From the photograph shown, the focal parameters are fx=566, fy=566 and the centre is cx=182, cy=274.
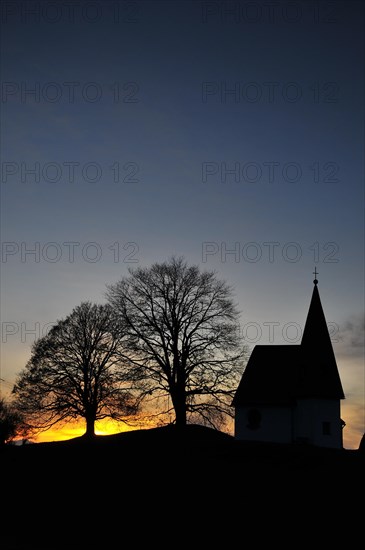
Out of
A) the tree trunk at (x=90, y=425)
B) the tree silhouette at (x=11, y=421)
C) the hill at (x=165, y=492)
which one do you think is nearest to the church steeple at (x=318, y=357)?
the hill at (x=165, y=492)

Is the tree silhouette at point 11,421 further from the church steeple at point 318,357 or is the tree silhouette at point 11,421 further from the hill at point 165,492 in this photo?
the church steeple at point 318,357

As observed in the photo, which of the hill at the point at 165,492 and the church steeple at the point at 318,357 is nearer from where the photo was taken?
the hill at the point at 165,492

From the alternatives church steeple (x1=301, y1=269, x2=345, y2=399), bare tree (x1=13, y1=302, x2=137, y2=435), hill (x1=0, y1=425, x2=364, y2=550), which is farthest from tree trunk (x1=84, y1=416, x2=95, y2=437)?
church steeple (x1=301, y1=269, x2=345, y2=399)

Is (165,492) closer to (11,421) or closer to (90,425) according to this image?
(90,425)

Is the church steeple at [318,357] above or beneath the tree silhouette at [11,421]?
above

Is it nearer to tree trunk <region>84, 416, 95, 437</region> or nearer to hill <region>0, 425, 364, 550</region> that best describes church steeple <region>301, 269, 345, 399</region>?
hill <region>0, 425, 364, 550</region>

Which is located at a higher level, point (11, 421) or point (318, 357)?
point (318, 357)

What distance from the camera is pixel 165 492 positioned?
2505 cm

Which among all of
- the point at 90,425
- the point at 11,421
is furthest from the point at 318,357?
the point at 11,421

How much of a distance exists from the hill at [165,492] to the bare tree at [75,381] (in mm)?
13206

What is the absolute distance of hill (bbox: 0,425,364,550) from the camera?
67.7 feet

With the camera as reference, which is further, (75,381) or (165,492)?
(75,381)

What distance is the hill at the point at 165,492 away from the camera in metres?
20.6

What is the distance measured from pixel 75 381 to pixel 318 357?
21.2 metres
